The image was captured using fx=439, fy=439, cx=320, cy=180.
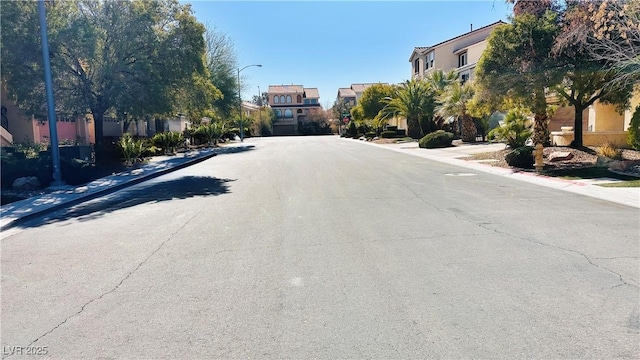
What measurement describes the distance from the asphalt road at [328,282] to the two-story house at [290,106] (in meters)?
78.7

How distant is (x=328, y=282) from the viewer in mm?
4969

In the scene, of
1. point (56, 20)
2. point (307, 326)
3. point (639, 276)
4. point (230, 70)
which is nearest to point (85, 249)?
point (307, 326)

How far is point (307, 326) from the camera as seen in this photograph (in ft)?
12.8

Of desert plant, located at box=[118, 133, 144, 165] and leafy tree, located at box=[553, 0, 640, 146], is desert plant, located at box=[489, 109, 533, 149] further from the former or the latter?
desert plant, located at box=[118, 133, 144, 165]

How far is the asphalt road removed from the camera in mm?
3650

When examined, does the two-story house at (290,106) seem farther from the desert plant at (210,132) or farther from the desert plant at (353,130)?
the desert plant at (210,132)

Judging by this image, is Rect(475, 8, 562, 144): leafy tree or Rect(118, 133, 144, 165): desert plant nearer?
Rect(475, 8, 562, 144): leafy tree

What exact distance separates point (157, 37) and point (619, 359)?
17343 mm

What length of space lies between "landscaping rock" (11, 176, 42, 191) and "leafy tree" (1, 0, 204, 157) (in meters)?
4.24

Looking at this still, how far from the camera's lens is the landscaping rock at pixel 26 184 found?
41.9ft

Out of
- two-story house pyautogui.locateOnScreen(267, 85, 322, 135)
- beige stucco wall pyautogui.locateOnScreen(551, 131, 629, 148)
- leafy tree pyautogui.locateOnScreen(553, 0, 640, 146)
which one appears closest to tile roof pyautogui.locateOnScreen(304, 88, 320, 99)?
two-story house pyautogui.locateOnScreen(267, 85, 322, 135)

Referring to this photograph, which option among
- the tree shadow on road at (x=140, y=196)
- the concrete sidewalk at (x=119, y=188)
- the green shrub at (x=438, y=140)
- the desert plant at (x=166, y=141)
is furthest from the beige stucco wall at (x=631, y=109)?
the desert plant at (x=166, y=141)

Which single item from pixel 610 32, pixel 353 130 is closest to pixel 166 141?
pixel 610 32

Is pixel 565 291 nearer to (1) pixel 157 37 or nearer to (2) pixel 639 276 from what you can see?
(2) pixel 639 276
